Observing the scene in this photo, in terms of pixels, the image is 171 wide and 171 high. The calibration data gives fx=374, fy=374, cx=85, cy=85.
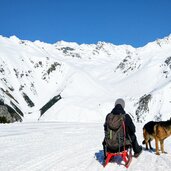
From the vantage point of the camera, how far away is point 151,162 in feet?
35.2

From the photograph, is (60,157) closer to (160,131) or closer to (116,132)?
(116,132)

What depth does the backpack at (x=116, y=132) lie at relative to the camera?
10.7m

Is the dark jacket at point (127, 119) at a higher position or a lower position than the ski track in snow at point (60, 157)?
higher

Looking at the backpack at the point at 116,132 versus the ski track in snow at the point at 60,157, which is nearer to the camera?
the ski track in snow at the point at 60,157

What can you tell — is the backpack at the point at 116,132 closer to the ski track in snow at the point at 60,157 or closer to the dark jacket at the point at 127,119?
the dark jacket at the point at 127,119

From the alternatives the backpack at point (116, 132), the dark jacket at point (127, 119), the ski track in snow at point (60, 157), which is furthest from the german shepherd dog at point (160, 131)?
the backpack at point (116, 132)

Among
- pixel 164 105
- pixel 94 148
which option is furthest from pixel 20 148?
pixel 164 105

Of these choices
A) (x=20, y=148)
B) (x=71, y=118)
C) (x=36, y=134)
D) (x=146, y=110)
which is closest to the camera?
(x=20, y=148)

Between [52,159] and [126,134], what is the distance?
92.2 inches

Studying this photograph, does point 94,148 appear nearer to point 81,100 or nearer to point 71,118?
point 71,118

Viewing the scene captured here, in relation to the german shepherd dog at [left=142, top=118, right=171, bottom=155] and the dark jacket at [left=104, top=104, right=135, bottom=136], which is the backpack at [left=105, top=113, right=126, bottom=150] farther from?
the german shepherd dog at [left=142, top=118, right=171, bottom=155]

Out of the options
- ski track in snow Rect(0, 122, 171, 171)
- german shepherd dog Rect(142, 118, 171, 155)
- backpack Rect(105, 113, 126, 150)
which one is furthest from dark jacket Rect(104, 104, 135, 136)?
german shepherd dog Rect(142, 118, 171, 155)

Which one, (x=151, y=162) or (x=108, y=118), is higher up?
(x=108, y=118)

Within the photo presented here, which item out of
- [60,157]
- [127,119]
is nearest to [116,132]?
[127,119]
